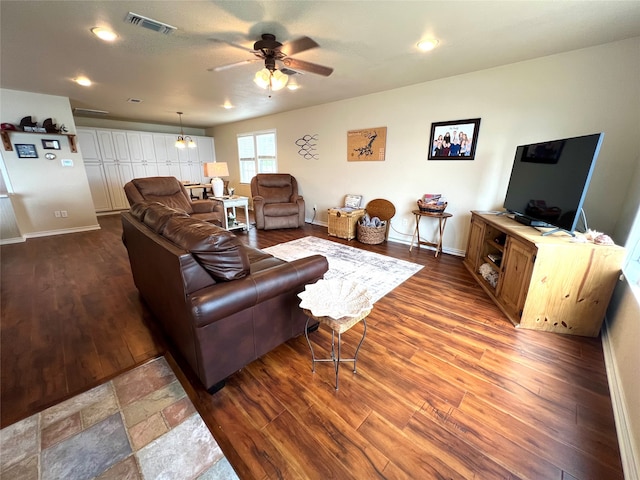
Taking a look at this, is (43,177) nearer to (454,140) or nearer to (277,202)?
(277,202)

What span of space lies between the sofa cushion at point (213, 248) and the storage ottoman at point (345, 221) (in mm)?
2922

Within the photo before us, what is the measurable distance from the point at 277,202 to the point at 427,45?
3447 mm

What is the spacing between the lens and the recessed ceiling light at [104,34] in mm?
2084

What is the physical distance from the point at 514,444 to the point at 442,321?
0.97 metres

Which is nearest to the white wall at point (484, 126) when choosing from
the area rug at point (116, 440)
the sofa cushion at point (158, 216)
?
the sofa cushion at point (158, 216)

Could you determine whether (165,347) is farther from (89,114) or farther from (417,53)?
(89,114)

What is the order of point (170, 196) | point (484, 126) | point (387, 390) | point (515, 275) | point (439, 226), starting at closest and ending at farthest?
point (387, 390) < point (515, 275) < point (484, 126) < point (439, 226) < point (170, 196)

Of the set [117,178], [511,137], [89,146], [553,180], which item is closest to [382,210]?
[511,137]

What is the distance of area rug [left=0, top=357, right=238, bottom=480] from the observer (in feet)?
3.47

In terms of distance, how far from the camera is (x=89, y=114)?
18.5 ft

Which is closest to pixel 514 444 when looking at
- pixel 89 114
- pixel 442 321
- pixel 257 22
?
pixel 442 321

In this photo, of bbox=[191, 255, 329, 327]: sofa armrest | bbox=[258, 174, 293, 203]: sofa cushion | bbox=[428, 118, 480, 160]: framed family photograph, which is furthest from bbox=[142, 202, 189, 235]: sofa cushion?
bbox=[428, 118, 480, 160]: framed family photograph

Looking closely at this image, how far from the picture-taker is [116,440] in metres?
1.18

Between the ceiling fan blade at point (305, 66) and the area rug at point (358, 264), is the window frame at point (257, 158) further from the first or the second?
the ceiling fan blade at point (305, 66)
